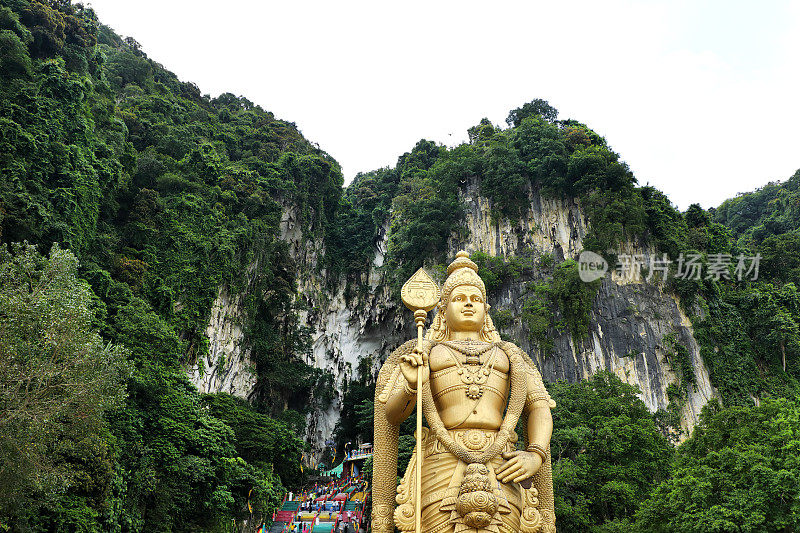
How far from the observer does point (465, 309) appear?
4656 millimetres

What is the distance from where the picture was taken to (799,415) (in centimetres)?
812

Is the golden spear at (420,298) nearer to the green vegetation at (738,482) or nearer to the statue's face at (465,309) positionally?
the statue's face at (465,309)

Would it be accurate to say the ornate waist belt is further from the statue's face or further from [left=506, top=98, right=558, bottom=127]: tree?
[left=506, top=98, right=558, bottom=127]: tree

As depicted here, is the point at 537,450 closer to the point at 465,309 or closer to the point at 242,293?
the point at 465,309

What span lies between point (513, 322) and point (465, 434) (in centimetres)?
1611

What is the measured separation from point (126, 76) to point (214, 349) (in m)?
12.7

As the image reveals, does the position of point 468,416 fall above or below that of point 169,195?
below

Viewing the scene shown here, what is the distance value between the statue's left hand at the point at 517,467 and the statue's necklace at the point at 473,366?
0.46m

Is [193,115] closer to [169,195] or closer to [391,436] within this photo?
[169,195]

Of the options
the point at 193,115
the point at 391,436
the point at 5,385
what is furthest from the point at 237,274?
the point at 391,436

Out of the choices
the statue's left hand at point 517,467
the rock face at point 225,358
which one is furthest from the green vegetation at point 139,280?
the statue's left hand at point 517,467

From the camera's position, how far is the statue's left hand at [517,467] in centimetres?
377

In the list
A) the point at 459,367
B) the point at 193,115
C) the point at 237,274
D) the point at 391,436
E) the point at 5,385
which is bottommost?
the point at 391,436

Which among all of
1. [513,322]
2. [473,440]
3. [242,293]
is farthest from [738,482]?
[242,293]
